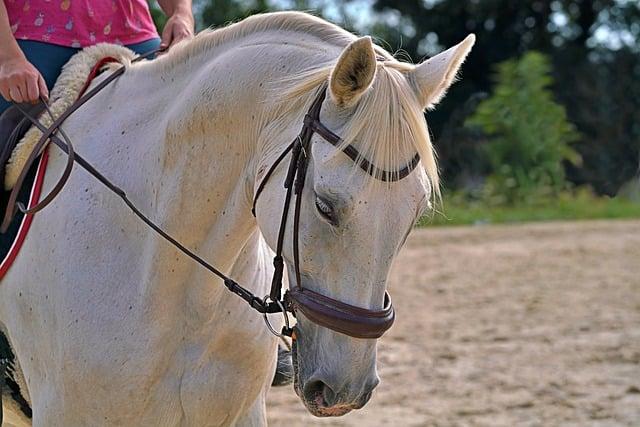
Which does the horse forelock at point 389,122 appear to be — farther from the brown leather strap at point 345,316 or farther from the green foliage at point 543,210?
the green foliage at point 543,210

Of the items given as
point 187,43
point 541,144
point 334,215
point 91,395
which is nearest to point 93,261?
point 91,395

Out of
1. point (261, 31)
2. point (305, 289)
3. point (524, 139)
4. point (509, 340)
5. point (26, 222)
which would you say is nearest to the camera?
point (305, 289)

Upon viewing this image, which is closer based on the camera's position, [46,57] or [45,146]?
[45,146]

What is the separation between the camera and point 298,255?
206cm

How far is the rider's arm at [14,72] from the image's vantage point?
2598mm

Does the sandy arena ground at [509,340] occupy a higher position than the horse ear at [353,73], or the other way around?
the horse ear at [353,73]

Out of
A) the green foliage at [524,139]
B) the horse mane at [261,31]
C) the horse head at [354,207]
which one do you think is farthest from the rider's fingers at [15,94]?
the green foliage at [524,139]

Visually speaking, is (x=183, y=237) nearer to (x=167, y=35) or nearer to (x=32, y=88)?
(x=32, y=88)

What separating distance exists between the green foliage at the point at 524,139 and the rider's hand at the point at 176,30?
1363cm

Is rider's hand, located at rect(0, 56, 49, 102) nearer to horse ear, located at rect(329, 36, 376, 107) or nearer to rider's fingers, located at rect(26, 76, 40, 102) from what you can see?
rider's fingers, located at rect(26, 76, 40, 102)

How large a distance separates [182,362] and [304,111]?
78 cm

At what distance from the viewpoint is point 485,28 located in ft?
79.5

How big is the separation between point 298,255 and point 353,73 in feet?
1.39

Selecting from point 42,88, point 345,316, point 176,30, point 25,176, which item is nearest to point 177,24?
point 176,30
